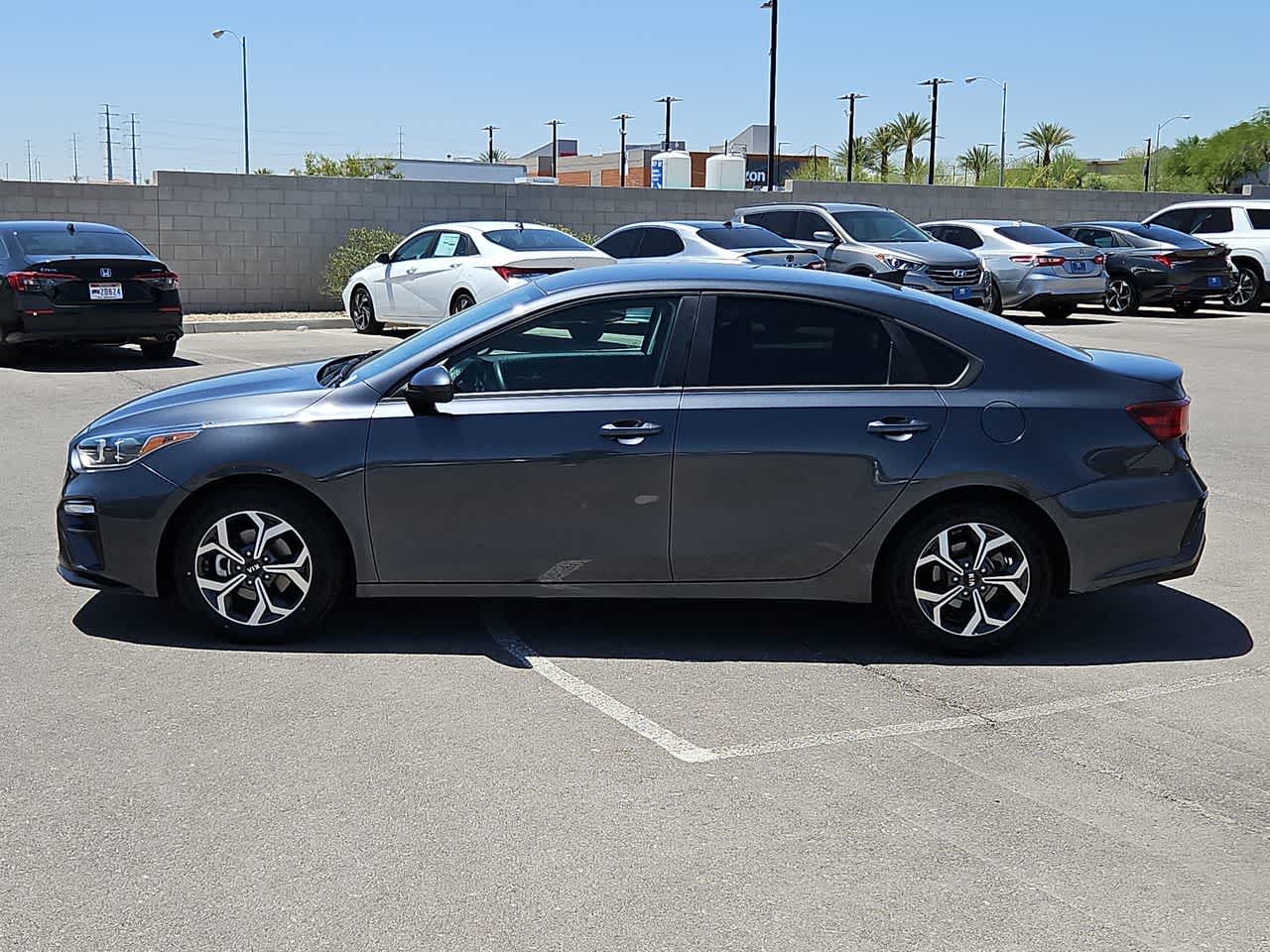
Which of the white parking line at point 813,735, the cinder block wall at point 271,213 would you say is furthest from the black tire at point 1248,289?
the white parking line at point 813,735

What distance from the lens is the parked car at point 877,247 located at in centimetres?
2064

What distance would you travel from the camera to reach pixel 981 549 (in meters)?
5.86

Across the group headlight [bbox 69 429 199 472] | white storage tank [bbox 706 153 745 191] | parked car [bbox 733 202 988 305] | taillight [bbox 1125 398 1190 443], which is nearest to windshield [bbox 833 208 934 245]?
parked car [bbox 733 202 988 305]

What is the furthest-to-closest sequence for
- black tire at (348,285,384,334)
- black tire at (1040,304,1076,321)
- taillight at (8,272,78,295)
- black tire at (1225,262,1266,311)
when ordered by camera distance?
black tire at (1225,262,1266,311) → black tire at (1040,304,1076,321) → black tire at (348,285,384,334) → taillight at (8,272,78,295)

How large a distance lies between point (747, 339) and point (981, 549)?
1266 mm

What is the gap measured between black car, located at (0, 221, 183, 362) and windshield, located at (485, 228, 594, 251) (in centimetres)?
430

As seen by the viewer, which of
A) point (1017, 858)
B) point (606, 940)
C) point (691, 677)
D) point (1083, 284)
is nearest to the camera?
point (606, 940)

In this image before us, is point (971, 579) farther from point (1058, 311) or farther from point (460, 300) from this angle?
point (1058, 311)

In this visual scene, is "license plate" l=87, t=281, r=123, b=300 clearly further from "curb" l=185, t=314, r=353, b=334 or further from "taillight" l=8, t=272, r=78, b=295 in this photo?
"curb" l=185, t=314, r=353, b=334

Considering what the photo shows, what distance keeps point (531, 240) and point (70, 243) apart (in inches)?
220

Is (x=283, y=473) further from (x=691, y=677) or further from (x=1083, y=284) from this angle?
(x=1083, y=284)

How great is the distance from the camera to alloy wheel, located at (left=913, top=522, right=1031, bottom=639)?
230 inches

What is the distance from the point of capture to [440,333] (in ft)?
20.3

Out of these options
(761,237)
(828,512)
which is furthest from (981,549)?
(761,237)
